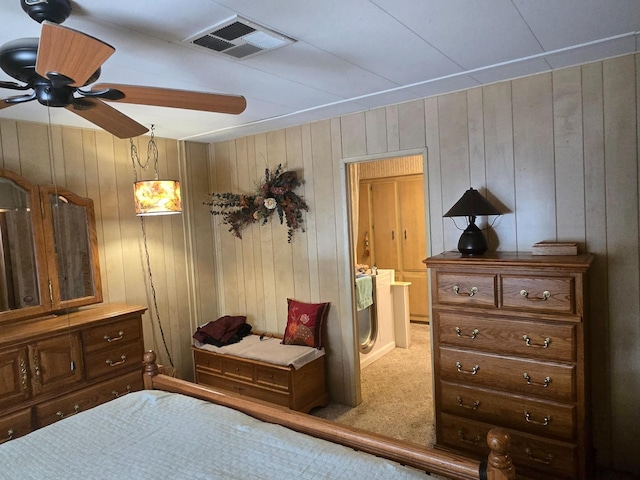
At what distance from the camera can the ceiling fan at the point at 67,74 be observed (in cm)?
121

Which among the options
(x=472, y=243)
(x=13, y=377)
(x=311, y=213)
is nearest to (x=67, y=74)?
(x=13, y=377)

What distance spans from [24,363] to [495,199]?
3.14 metres

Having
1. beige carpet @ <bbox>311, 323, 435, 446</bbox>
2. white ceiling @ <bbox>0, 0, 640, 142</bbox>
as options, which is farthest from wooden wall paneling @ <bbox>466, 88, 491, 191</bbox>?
A: beige carpet @ <bbox>311, 323, 435, 446</bbox>

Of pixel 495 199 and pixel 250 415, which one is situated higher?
pixel 495 199

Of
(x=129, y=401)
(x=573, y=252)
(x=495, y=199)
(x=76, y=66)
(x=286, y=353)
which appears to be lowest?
(x=286, y=353)

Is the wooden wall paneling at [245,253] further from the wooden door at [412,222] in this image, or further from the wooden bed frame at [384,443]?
the wooden door at [412,222]

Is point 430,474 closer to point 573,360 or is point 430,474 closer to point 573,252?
point 573,360

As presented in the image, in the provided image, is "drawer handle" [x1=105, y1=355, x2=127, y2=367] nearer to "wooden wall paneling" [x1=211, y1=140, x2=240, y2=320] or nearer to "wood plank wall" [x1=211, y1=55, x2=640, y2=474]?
"wooden wall paneling" [x1=211, y1=140, x2=240, y2=320]

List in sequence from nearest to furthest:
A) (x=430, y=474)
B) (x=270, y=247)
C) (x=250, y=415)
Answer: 1. (x=430, y=474)
2. (x=250, y=415)
3. (x=270, y=247)

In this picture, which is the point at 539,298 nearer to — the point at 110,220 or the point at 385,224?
the point at 110,220

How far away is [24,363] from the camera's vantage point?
2.64 metres

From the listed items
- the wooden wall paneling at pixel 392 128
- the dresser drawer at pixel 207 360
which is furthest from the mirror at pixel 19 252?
the wooden wall paneling at pixel 392 128

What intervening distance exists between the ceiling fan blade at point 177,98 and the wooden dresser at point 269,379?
6.95 ft

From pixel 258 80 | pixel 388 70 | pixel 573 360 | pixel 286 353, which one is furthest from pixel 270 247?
pixel 573 360
